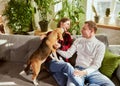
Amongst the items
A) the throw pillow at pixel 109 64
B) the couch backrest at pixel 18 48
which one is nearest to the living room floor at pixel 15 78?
the couch backrest at pixel 18 48

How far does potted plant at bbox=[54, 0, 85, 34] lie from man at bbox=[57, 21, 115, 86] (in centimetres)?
120

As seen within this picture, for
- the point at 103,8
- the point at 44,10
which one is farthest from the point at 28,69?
the point at 103,8

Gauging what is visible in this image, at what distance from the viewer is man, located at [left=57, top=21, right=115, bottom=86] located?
79.5 inches

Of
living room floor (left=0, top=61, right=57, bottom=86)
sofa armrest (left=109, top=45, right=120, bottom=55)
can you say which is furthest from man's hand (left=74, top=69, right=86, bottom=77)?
sofa armrest (left=109, top=45, right=120, bottom=55)

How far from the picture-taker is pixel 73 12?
3510mm

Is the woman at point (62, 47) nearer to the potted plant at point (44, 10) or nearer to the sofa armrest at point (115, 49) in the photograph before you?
the sofa armrest at point (115, 49)

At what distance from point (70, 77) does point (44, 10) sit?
5.76 ft

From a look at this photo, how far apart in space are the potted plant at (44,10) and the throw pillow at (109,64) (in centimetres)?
141

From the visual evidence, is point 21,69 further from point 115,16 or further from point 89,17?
point 115,16

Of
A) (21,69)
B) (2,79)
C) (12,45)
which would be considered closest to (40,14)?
(12,45)

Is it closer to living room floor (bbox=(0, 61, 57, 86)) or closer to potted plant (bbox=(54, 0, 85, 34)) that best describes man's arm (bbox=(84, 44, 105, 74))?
living room floor (bbox=(0, 61, 57, 86))

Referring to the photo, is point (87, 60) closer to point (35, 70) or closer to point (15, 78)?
point (35, 70)

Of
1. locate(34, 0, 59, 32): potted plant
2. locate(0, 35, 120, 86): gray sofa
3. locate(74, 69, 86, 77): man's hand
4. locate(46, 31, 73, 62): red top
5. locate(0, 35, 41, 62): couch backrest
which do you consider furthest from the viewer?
locate(34, 0, 59, 32): potted plant

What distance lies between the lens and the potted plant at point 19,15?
11.8ft
